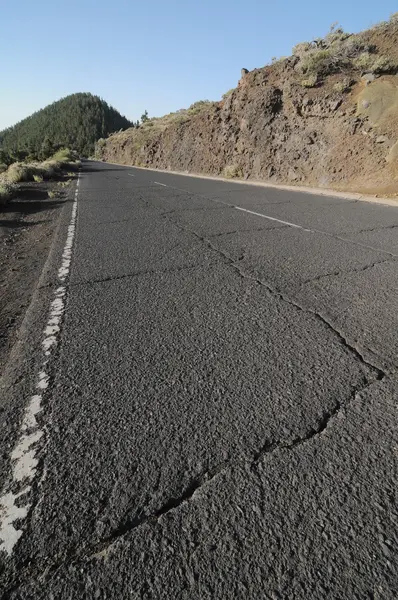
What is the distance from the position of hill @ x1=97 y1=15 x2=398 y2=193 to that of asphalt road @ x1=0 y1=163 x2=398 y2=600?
11159 mm

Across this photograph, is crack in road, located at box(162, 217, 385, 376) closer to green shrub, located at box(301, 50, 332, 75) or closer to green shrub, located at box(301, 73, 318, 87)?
green shrub, located at box(301, 73, 318, 87)

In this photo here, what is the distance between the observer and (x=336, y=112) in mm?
16312

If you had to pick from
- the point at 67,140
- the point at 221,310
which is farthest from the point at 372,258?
the point at 67,140

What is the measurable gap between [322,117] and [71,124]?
6504 inches

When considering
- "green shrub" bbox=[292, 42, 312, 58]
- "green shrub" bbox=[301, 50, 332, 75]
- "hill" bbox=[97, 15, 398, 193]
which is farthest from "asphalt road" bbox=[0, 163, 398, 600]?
"green shrub" bbox=[292, 42, 312, 58]

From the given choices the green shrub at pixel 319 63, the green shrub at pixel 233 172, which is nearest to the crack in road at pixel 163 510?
the green shrub at pixel 319 63

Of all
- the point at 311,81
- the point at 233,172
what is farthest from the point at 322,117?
the point at 233,172

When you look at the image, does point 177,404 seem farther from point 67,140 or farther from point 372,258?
point 67,140

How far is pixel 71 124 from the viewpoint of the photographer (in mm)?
155500

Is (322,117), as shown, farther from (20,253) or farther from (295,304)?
(295,304)

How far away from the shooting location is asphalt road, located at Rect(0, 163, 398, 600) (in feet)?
4.49

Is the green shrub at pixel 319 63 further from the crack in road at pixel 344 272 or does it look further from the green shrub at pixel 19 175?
the crack in road at pixel 344 272

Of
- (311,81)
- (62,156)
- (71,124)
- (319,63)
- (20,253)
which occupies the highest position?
(319,63)

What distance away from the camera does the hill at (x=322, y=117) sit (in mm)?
14344
